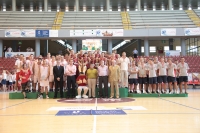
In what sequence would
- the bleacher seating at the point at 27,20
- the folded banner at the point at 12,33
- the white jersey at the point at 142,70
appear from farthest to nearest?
the bleacher seating at the point at 27,20 → the folded banner at the point at 12,33 → the white jersey at the point at 142,70

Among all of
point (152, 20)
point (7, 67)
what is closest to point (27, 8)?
point (7, 67)

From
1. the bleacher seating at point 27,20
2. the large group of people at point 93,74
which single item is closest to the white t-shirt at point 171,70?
the large group of people at point 93,74

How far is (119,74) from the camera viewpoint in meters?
10.6

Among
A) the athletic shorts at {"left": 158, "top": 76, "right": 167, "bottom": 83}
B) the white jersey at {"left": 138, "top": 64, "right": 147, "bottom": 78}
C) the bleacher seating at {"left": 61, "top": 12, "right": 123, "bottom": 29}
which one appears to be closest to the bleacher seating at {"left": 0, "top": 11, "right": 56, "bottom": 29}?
the bleacher seating at {"left": 61, "top": 12, "right": 123, "bottom": 29}

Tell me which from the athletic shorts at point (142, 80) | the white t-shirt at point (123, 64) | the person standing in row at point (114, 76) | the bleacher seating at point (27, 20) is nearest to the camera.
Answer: the person standing in row at point (114, 76)

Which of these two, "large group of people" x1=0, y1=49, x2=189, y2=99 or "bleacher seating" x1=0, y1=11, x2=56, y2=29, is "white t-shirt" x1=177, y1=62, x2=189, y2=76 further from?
"bleacher seating" x1=0, y1=11, x2=56, y2=29

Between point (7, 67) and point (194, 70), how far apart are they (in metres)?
17.7

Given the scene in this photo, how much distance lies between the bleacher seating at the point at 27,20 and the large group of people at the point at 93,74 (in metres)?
18.4

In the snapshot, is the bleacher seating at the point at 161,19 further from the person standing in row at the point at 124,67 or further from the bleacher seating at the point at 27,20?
the person standing in row at the point at 124,67

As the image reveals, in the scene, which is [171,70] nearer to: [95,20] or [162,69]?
[162,69]

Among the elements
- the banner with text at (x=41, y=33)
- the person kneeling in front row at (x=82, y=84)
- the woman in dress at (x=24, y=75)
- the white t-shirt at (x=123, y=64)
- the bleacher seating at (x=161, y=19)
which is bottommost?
the person kneeling in front row at (x=82, y=84)

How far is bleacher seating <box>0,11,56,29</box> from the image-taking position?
1131 inches

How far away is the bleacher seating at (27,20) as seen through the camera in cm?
2873

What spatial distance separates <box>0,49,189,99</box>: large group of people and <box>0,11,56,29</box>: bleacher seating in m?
18.4
